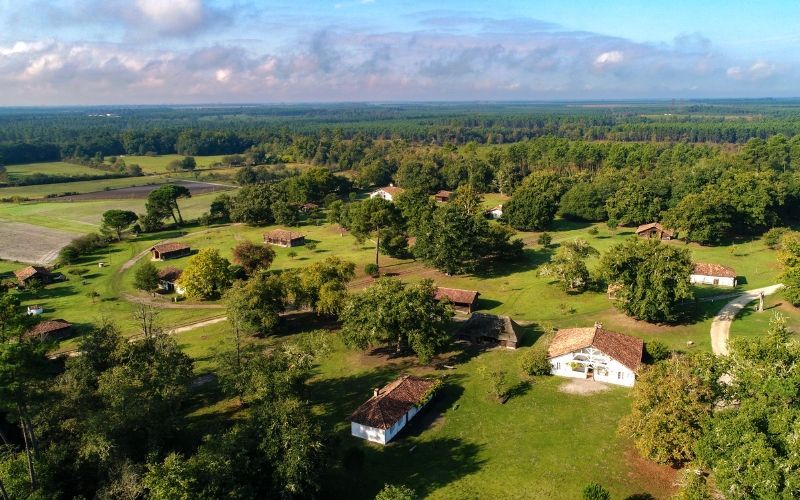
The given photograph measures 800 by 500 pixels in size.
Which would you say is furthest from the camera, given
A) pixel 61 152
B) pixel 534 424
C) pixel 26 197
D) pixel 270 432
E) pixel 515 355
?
pixel 61 152

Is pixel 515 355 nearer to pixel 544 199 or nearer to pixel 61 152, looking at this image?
pixel 544 199

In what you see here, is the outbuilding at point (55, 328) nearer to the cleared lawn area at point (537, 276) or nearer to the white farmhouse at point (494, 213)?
the cleared lawn area at point (537, 276)

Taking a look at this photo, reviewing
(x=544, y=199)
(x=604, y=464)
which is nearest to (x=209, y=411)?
(x=604, y=464)

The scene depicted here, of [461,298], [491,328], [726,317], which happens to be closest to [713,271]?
[726,317]

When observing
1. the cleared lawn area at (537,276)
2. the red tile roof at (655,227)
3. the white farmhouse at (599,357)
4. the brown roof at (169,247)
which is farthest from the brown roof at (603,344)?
the brown roof at (169,247)

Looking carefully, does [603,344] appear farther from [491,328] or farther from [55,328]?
[55,328]

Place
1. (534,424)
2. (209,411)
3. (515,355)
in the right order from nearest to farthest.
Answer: (534,424) → (209,411) → (515,355)
